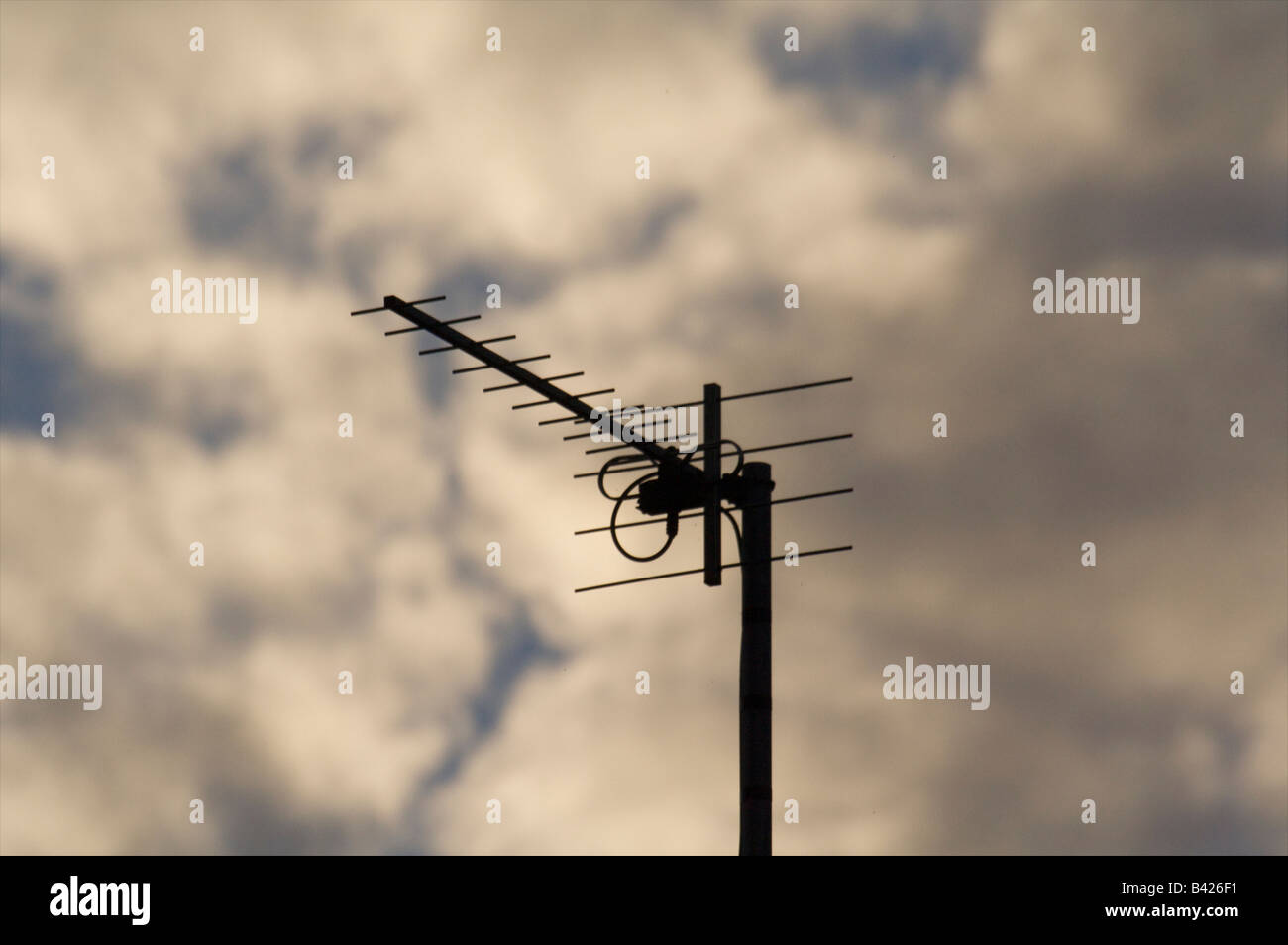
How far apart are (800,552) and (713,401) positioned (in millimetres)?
1730

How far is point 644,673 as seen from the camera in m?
22.3

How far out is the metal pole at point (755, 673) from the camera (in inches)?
613

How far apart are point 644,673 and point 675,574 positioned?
4.36 metres

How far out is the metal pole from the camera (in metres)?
15.6

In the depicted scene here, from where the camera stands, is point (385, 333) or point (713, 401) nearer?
point (713, 401)

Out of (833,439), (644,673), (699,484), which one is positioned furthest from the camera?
(644,673)

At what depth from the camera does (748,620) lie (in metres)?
16.6

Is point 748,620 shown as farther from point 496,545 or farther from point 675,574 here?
point 496,545

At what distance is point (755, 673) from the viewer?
53.3 feet
